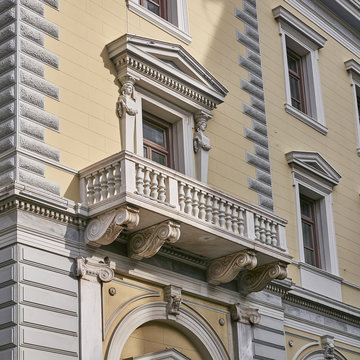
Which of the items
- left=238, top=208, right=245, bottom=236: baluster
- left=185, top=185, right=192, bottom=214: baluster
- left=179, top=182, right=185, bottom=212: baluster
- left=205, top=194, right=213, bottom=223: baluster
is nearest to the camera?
left=179, top=182, right=185, bottom=212: baluster

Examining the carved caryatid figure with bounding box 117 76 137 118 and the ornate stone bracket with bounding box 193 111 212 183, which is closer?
the carved caryatid figure with bounding box 117 76 137 118

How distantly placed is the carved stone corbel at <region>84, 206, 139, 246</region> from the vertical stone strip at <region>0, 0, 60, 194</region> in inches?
34.4

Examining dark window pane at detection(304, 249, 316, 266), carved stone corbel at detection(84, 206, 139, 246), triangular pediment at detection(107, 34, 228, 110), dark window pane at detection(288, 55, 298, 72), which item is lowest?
carved stone corbel at detection(84, 206, 139, 246)

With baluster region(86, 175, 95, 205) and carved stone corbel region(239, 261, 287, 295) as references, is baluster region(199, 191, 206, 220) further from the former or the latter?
carved stone corbel region(239, 261, 287, 295)

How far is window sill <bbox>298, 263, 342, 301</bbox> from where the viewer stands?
2211 centimetres

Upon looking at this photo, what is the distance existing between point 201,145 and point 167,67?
1.82 meters

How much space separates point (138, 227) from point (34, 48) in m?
3.68

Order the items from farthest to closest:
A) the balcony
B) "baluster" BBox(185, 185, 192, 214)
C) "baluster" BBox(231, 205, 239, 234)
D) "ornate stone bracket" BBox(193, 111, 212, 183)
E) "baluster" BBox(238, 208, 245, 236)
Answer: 1. "ornate stone bracket" BBox(193, 111, 212, 183)
2. "baluster" BBox(238, 208, 245, 236)
3. "baluster" BBox(231, 205, 239, 234)
4. "baluster" BBox(185, 185, 192, 214)
5. the balcony

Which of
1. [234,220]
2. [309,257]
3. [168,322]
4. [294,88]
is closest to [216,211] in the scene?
[234,220]

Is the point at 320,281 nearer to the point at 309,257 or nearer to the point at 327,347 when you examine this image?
the point at 309,257

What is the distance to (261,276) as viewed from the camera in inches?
764

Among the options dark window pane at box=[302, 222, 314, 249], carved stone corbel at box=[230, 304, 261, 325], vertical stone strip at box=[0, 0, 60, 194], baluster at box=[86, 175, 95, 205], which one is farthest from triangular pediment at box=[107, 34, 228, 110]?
dark window pane at box=[302, 222, 314, 249]

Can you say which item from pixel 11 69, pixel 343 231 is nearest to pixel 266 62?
pixel 343 231

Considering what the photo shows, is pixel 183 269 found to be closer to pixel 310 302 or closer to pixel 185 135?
pixel 185 135
